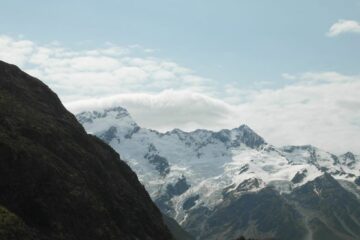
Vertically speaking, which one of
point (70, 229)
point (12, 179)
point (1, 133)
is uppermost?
point (1, 133)

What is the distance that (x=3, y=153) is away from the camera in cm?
9062

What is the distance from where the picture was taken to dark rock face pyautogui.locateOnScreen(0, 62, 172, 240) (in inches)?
3356

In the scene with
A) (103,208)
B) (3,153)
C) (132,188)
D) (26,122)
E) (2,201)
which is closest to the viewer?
(2,201)

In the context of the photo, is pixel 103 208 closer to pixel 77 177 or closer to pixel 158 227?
pixel 77 177

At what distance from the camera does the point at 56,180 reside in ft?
309

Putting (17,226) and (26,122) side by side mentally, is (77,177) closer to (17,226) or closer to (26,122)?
(26,122)

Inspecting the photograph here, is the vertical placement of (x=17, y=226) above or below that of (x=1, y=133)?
below

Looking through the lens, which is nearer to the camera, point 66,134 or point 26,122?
point 26,122

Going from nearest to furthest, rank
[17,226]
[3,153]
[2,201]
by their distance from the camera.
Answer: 1. [17,226]
2. [2,201]
3. [3,153]

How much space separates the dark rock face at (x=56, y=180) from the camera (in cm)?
8525

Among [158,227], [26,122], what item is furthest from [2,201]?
[158,227]

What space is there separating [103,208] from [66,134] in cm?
2598

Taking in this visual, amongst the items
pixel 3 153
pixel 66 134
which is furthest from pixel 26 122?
pixel 3 153

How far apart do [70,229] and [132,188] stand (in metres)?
44.5
